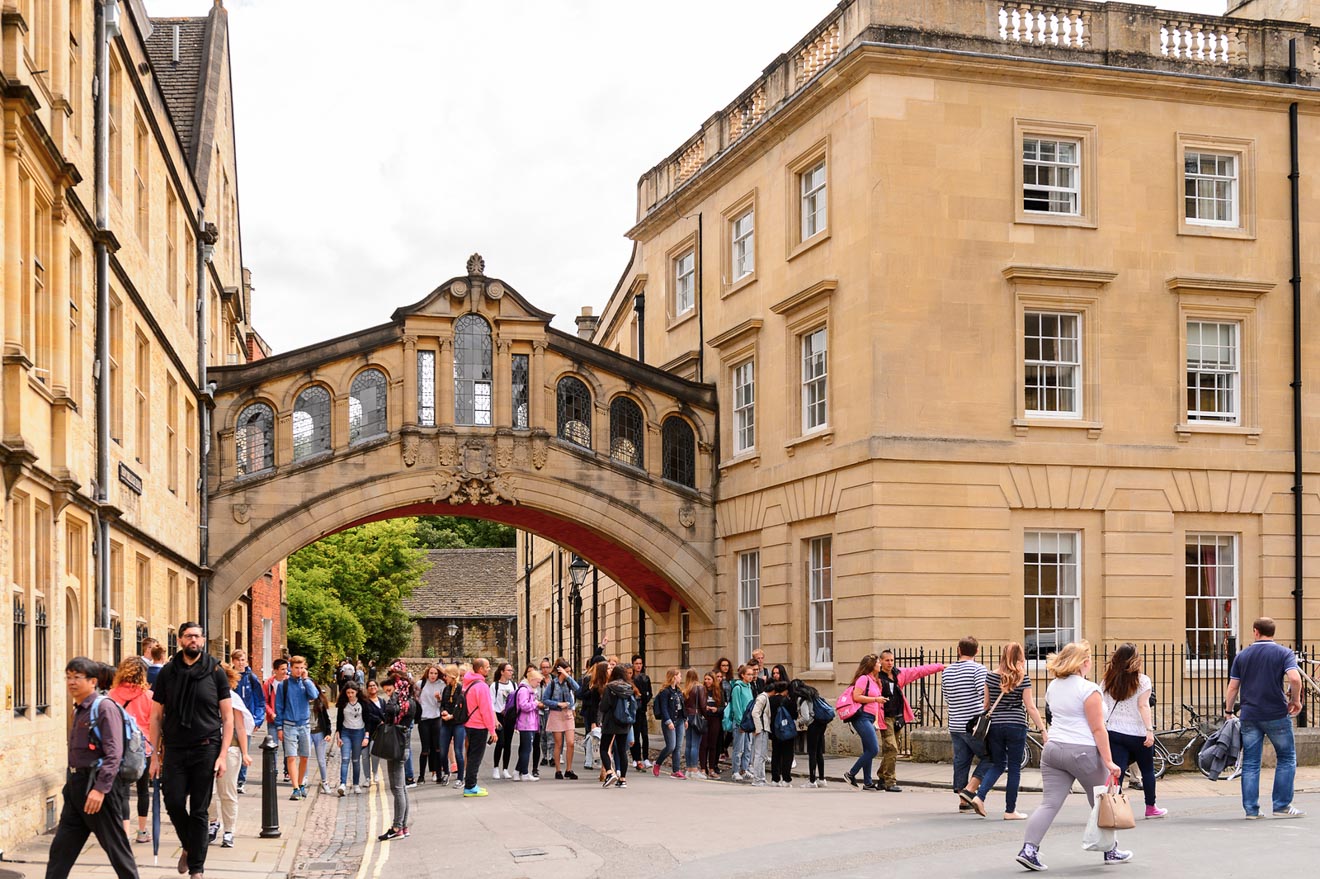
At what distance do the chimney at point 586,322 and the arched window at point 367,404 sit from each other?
98.5 feet

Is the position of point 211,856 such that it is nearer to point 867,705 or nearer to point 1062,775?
point 1062,775

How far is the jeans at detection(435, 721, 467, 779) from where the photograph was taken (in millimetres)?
23172

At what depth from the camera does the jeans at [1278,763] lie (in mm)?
14914

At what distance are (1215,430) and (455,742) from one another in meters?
13.5

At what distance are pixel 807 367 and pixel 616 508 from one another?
5.26 meters

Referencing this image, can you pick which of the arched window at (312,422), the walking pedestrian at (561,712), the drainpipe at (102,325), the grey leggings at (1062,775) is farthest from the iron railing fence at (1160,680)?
the grey leggings at (1062,775)

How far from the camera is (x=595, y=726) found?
1027 inches

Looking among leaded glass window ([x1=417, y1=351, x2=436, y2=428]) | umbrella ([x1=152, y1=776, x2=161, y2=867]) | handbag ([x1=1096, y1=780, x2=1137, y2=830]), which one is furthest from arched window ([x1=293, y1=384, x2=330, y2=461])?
handbag ([x1=1096, y1=780, x2=1137, y2=830])

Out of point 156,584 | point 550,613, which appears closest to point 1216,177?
point 156,584

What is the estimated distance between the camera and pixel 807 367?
97.5 ft

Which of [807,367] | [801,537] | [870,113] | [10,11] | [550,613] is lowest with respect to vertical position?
[550,613]

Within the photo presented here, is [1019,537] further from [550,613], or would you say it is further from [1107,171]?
[550,613]

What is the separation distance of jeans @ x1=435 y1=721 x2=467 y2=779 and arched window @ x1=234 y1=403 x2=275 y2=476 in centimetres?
959

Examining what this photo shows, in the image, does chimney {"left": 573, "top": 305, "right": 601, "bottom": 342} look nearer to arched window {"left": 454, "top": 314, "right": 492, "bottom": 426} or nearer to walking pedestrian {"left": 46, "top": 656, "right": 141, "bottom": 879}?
arched window {"left": 454, "top": 314, "right": 492, "bottom": 426}
